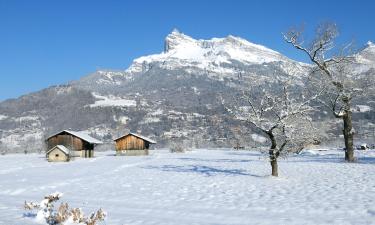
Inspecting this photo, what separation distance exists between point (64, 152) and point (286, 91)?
152ft

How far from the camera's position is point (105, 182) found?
102 feet

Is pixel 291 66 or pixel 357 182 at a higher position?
pixel 291 66

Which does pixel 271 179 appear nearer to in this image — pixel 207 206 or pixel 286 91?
pixel 286 91

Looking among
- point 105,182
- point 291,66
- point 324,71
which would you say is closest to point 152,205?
point 105,182

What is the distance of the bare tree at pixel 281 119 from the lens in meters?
31.5

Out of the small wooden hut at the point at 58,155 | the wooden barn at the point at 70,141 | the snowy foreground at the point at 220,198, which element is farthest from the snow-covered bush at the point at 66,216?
the wooden barn at the point at 70,141

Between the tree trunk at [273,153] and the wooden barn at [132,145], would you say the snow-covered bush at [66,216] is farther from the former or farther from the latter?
the wooden barn at [132,145]

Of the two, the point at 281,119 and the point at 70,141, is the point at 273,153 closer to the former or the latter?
the point at 281,119

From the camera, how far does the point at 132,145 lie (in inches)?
3504

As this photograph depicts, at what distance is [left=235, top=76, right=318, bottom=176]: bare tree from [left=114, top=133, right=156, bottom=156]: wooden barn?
56.4m

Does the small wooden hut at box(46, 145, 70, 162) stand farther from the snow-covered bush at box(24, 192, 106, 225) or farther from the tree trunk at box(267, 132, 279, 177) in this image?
the snow-covered bush at box(24, 192, 106, 225)


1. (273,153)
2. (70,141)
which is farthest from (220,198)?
(70,141)

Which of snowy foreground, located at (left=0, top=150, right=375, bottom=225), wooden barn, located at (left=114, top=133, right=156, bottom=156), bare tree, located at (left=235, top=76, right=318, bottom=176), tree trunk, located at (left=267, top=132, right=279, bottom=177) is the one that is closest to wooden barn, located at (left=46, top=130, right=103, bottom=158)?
wooden barn, located at (left=114, top=133, right=156, bottom=156)

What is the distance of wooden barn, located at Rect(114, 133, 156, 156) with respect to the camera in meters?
88.4
